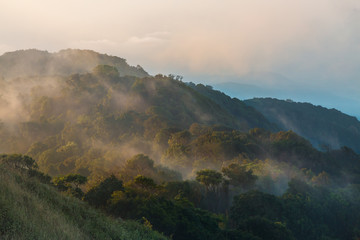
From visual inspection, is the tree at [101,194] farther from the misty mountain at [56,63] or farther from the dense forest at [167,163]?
the misty mountain at [56,63]

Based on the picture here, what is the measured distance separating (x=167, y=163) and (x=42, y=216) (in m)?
45.3

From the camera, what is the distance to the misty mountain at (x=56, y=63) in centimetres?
15988

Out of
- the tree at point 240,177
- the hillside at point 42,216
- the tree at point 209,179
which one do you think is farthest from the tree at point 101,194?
the tree at point 240,177

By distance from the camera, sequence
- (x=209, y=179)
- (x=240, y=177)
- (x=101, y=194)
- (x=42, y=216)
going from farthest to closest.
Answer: (x=240, y=177), (x=209, y=179), (x=101, y=194), (x=42, y=216)

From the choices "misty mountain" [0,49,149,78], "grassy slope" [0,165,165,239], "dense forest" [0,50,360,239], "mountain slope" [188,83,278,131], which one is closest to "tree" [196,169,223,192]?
"dense forest" [0,50,360,239]

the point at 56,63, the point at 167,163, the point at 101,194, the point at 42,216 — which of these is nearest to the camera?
the point at 42,216

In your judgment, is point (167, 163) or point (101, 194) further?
point (167, 163)

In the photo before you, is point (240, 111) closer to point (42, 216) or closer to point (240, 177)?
point (240, 177)

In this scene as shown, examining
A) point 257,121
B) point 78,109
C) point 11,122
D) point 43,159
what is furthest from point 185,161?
point 257,121

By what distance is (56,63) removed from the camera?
552ft

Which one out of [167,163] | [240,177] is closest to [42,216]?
[240,177]

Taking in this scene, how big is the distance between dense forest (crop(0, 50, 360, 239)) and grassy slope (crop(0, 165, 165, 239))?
3.8 inches

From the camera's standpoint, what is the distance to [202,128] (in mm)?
69375

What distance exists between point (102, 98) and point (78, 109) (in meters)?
7.75
